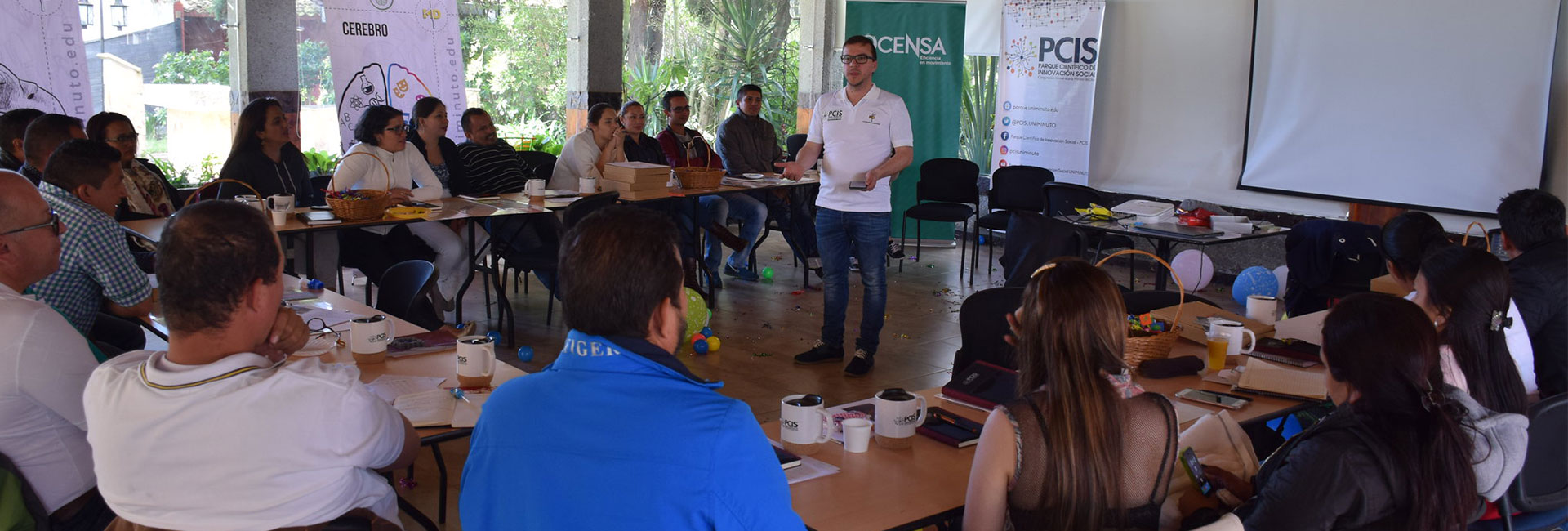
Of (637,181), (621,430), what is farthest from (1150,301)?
(637,181)

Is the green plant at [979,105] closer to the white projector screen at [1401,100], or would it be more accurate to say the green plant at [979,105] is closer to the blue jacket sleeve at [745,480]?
the white projector screen at [1401,100]

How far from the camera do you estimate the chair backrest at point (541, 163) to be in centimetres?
748

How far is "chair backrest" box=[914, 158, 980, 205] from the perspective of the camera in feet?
27.3

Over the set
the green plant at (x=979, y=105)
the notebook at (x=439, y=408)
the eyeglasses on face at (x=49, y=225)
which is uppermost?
the green plant at (x=979, y=105)

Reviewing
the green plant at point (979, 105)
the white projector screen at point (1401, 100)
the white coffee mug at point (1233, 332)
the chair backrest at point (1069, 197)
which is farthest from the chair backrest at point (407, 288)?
the green plant at point (979, 105)

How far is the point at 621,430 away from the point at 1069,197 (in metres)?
6.15

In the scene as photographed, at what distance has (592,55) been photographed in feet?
28.6

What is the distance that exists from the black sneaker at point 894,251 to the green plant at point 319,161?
13.3 feet

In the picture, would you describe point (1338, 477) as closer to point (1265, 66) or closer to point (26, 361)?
point (26, 361)

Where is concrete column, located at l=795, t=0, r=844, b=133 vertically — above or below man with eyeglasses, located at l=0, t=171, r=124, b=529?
above

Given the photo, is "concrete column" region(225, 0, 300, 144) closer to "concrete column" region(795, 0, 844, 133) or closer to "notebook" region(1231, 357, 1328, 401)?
"concrete column" region(795, 0, 844, 133)

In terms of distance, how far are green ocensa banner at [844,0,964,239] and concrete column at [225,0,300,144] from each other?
431 cm

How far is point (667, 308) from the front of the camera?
1.52 m

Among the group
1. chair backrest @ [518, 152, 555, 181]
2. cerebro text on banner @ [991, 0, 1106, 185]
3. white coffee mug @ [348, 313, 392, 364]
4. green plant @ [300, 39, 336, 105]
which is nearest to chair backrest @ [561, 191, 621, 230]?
chair backrest @ [518, 152, 555, 181]
